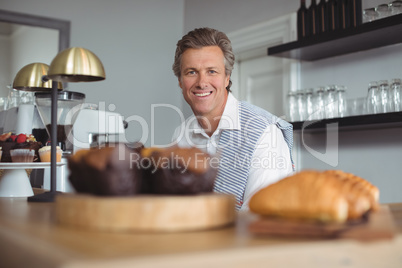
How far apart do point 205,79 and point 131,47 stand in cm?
232

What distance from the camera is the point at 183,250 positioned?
0.42m

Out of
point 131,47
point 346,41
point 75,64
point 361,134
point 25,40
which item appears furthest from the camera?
point 131,47

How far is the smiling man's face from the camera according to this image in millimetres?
2121

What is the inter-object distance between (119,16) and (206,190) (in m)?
3.85

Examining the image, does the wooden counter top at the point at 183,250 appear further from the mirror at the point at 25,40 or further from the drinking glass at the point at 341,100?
the mirror at the point at 25,40

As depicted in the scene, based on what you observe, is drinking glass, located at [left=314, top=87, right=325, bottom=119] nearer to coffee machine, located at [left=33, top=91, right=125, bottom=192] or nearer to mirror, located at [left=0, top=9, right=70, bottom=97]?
coffee machine, located at [left=33, top=91, right=125, bottom=192]

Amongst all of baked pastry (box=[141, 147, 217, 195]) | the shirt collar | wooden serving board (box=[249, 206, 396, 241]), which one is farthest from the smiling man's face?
wooden serving board (box=[249, 206, 396, 241])

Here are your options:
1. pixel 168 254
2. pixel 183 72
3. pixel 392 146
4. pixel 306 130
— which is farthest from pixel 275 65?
pixel 168 254

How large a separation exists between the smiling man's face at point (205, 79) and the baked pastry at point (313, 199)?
60.8 inches

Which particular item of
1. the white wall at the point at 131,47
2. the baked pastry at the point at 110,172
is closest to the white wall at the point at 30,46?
the white wall at the point at 131,47

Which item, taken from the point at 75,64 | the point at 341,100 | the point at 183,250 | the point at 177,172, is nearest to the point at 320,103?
the point at 341,100

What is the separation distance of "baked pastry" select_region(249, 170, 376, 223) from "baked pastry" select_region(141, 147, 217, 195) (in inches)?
3.0

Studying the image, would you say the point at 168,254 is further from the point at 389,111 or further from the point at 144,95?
the point at 144,95

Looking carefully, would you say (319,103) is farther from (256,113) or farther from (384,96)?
(256,113)
